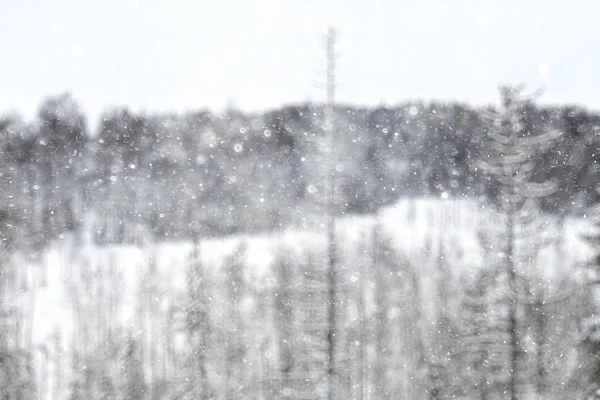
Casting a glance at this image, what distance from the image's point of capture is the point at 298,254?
44.7 ft

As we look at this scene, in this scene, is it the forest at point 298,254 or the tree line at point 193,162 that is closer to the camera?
the forest at point 298,254

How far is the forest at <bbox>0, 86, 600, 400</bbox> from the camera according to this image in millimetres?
11633

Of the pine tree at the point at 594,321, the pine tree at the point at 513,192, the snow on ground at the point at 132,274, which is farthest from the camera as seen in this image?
the snow on ground at the point at 132,274

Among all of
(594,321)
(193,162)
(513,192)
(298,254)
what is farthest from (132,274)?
(513,192)

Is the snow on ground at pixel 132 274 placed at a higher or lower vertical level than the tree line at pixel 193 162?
lower

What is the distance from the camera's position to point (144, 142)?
52281 millimetres

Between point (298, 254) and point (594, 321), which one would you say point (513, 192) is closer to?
Result: point (594, 321)

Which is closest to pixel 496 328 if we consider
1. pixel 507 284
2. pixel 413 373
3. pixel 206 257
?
pixel 507 284

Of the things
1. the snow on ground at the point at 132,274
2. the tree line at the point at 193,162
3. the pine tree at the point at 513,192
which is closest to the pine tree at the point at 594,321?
the pine tree at the point at 513,192

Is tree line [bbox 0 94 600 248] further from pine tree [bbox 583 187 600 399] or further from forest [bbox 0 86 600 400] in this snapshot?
pine tree [bbox 583 187 600 399]

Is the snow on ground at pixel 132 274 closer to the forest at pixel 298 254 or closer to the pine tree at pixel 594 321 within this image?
the forest at pixel 298 254

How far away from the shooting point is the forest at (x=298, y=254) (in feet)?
38.2

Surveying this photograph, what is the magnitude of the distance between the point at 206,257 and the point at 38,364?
523 inches

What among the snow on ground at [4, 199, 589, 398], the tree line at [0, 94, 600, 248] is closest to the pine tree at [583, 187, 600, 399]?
the snow on ground at [4, 199, 589, 398]
